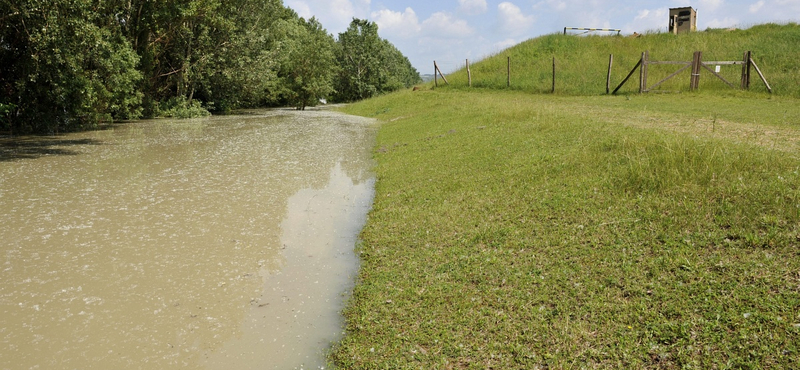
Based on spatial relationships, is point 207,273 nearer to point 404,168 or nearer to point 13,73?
point 404,168

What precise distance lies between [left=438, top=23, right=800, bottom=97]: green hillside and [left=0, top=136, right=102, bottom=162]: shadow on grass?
27.9 m

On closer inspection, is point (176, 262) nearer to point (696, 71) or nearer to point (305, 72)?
point (696, 71)

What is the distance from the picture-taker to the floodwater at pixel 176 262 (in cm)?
531

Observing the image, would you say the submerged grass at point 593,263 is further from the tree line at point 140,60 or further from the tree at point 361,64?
the tree at point 361,64

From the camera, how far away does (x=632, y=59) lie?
35.8 metres

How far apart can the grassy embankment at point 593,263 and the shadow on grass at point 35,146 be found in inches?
571

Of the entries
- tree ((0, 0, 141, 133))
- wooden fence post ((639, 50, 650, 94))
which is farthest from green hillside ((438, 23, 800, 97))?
tree ((0, 0, 141, 133))

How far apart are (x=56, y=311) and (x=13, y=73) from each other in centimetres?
2279

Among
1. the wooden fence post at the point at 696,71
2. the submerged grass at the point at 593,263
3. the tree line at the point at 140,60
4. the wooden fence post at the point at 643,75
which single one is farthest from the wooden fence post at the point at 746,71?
the tree line at the point at 140,60

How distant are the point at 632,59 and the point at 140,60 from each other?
113 feet

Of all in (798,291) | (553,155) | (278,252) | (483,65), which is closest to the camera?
(798,291)

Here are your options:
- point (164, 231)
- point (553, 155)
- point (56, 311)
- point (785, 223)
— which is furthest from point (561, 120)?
point (56, 311)

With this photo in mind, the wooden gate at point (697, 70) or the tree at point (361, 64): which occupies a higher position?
the tree at point (361, 64)

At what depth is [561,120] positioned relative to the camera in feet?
50.2
